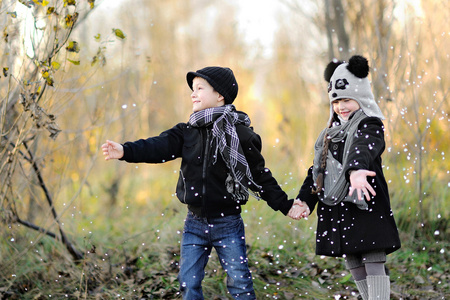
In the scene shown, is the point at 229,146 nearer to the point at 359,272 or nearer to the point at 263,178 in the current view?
the point at 263,178

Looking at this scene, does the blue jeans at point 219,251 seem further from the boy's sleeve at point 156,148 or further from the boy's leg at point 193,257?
the boy's sleeve at point 156,148

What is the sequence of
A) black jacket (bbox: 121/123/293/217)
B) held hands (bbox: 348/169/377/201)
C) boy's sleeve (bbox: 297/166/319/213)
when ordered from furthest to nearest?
boy's sleeve (bbox: 297/166/319/213), black jacket (bbox: 121/123/293/217), held hands (bbox: 348/169/377/201)

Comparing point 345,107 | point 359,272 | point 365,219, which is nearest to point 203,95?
point 345,107

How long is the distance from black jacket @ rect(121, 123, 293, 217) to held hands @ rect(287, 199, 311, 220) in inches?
1.3

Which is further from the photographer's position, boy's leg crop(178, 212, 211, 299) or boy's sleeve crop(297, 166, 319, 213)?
boy's sleeve crop(297, 166, 319, 213)

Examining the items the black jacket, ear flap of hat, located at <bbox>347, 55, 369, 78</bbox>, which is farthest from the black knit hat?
ear flap of hat, located at <bbox>347, 55, 369, 78</bbox>

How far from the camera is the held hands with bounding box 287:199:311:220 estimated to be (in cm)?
335

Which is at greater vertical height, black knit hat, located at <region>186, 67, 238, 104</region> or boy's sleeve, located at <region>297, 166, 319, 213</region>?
black knit hat, located at <region>186, 67, 238, 104</region>

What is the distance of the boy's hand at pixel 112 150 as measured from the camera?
10.3 ft

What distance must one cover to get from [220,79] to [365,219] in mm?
1236

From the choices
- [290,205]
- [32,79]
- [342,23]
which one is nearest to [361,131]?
[290,205]

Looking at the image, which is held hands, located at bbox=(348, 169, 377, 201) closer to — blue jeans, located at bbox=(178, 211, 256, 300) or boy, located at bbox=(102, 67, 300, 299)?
boy, located at bbox=(102, 67, 300, 299)

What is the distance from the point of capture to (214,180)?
3.25m

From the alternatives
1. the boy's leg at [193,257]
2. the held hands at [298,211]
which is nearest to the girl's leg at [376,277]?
the held hands at [298,211]
